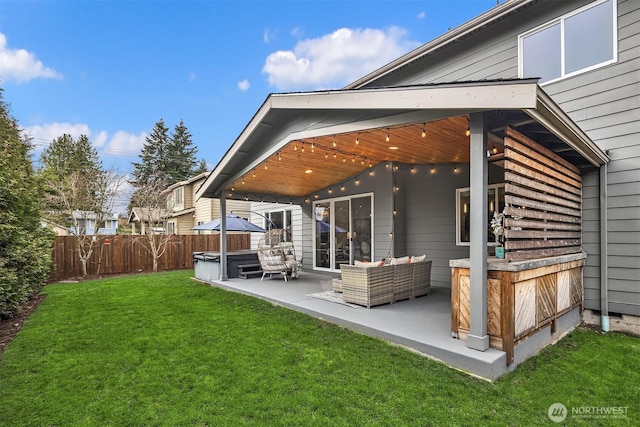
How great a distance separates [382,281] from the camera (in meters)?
5.24

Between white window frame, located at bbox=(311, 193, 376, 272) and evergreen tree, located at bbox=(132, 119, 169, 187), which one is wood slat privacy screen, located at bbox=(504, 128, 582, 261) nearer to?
white window frame, located at bbox=(311, 193, 376, 272)

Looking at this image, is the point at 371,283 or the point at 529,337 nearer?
the point at 529,337

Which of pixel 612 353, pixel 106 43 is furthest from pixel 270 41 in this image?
pixel 612 353

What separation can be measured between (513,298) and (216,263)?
6858 millimetres

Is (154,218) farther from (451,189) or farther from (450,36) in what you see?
(450,36)

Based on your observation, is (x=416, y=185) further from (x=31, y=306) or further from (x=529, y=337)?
(x=31, y=306)

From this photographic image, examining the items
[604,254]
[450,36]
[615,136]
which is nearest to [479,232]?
[604,254]

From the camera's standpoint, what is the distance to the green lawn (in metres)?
A: 2.54

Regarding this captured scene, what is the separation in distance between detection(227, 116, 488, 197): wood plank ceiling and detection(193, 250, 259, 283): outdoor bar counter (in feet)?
5.66

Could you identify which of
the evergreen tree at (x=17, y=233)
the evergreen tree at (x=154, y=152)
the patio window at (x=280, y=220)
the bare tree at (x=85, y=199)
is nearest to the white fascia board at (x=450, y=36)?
the patio window at (x=280, y=220)

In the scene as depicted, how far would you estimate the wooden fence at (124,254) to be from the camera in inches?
400

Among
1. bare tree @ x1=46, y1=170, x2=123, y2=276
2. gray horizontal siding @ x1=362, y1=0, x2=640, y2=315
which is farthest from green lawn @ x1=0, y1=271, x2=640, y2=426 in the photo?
bare tree @ x1=46, y1=170, x2=123, y2=276

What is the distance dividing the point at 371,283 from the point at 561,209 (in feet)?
9.06

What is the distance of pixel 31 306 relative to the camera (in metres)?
6.34
